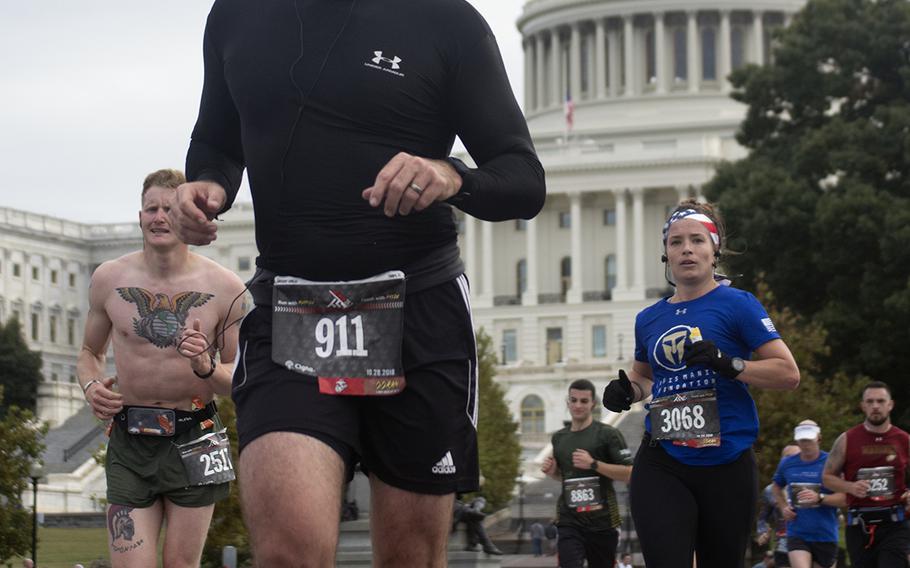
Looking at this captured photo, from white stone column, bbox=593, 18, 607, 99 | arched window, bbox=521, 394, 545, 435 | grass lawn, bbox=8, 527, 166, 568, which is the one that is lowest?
grass lawn, bbox=8, 527, 166, 568

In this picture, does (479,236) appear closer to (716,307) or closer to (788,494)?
(788,494)

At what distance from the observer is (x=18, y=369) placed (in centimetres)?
10431

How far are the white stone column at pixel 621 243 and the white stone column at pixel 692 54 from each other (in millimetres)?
17247

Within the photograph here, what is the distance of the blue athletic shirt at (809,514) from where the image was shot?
17391 millimetres

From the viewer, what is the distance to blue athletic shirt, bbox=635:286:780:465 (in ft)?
28.5

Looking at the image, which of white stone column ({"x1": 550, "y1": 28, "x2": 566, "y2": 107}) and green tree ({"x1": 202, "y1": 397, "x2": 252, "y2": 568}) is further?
white stone column ({"x1": 550, "y1": 28, "x2": 566, "y2": 107})

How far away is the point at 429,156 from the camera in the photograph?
20.2 feet

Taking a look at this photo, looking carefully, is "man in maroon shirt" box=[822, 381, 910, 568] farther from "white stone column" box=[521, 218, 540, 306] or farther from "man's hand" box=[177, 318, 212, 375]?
"white stone column" box=[521, 218, 540, 306]

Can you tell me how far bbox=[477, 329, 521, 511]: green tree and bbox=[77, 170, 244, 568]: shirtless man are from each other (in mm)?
44182

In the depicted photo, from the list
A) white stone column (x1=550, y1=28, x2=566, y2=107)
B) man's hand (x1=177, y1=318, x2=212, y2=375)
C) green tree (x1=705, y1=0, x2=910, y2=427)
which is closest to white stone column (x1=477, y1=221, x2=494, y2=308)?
white stone column (x1=550, y1=28, x2=566, y2=107)

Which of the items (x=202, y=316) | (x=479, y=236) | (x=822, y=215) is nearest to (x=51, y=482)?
(x=822, y=215)

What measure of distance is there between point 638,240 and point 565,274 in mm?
5977

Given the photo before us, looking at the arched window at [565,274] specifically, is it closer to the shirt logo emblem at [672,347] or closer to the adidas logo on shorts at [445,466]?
the shirt logo emblem at [672,347]

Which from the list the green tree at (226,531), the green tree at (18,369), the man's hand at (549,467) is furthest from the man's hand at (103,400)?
the green tree at (18,369)
